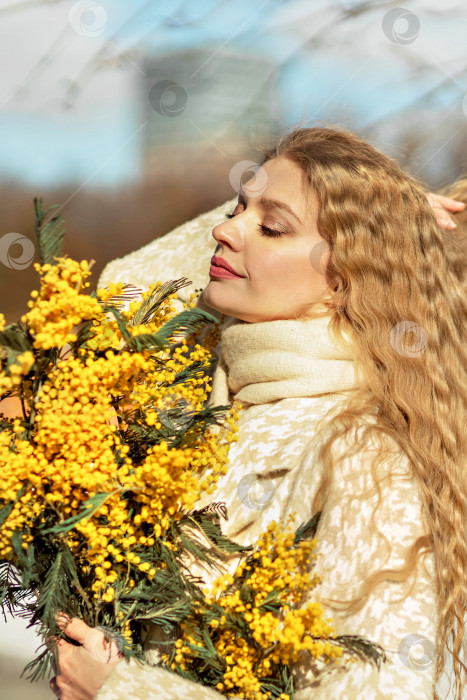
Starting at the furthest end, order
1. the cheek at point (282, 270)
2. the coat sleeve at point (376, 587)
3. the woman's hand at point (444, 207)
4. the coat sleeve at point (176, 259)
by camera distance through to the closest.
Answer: the coat sleeve at point (176, 259)
the woman's hand at point (444, 207)
the cheek at point (282, 270)
the coat sleeve at point (376, 587)

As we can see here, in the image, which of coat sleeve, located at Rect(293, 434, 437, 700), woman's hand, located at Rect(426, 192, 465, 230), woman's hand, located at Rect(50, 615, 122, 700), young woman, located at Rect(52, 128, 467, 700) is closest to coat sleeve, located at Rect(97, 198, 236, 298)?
young woman, located at Rect(52, 128, 467, 700)

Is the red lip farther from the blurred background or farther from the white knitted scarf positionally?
the blurred background

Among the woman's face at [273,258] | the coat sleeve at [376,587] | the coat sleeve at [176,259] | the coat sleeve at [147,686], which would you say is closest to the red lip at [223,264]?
the woman's face at [273,258]

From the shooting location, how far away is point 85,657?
0.88 meters

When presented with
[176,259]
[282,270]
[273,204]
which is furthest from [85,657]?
[176,259]

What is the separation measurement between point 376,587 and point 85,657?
41 centimetres

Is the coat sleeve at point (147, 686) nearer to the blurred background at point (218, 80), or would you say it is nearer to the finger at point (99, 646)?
the finger at point (99, 646)

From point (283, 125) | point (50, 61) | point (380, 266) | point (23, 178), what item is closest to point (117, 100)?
point (50, 61)

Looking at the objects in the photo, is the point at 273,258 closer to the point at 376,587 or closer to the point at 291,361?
the point at 291,361

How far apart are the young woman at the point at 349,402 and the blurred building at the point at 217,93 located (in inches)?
15.5

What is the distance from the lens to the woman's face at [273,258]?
3.91 feet

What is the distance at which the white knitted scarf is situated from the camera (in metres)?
1.13

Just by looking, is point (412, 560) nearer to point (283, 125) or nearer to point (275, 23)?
point (283, 125)

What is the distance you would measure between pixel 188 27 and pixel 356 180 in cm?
72
